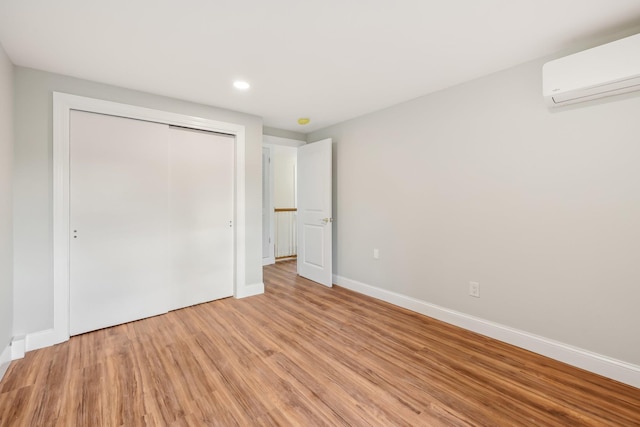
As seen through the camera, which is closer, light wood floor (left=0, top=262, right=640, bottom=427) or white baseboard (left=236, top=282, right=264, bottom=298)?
light wood floor (left=0, top=262, right=640, bottom=427)

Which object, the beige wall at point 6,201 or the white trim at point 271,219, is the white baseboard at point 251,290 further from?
the beige wall at point 6,201

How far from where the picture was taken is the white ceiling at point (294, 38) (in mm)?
1549

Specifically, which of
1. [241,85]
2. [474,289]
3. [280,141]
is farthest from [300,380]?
[280,141]

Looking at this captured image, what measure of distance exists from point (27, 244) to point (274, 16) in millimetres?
2600

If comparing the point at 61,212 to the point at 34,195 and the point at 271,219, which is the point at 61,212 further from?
the point at 271,219

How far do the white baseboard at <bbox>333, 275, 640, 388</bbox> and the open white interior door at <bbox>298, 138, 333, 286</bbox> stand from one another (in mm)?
1082

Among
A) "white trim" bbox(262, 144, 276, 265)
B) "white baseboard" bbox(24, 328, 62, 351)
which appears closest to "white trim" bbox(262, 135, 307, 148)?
"white trim" bbox(262, 144, 276, 265)

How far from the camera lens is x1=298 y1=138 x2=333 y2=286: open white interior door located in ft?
12.4

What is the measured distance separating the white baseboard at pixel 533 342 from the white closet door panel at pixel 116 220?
267 centimetres

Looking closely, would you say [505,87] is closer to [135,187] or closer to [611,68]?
[611,68]

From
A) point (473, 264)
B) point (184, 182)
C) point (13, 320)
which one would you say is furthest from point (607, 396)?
point (13, 320)

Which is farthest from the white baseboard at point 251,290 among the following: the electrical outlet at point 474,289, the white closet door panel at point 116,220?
the electrical outlet at point 474,289

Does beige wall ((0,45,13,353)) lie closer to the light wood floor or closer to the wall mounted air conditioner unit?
the light wood floor

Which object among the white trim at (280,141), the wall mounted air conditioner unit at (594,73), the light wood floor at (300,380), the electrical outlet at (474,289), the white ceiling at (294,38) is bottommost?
the light wood floor at (300,380)
